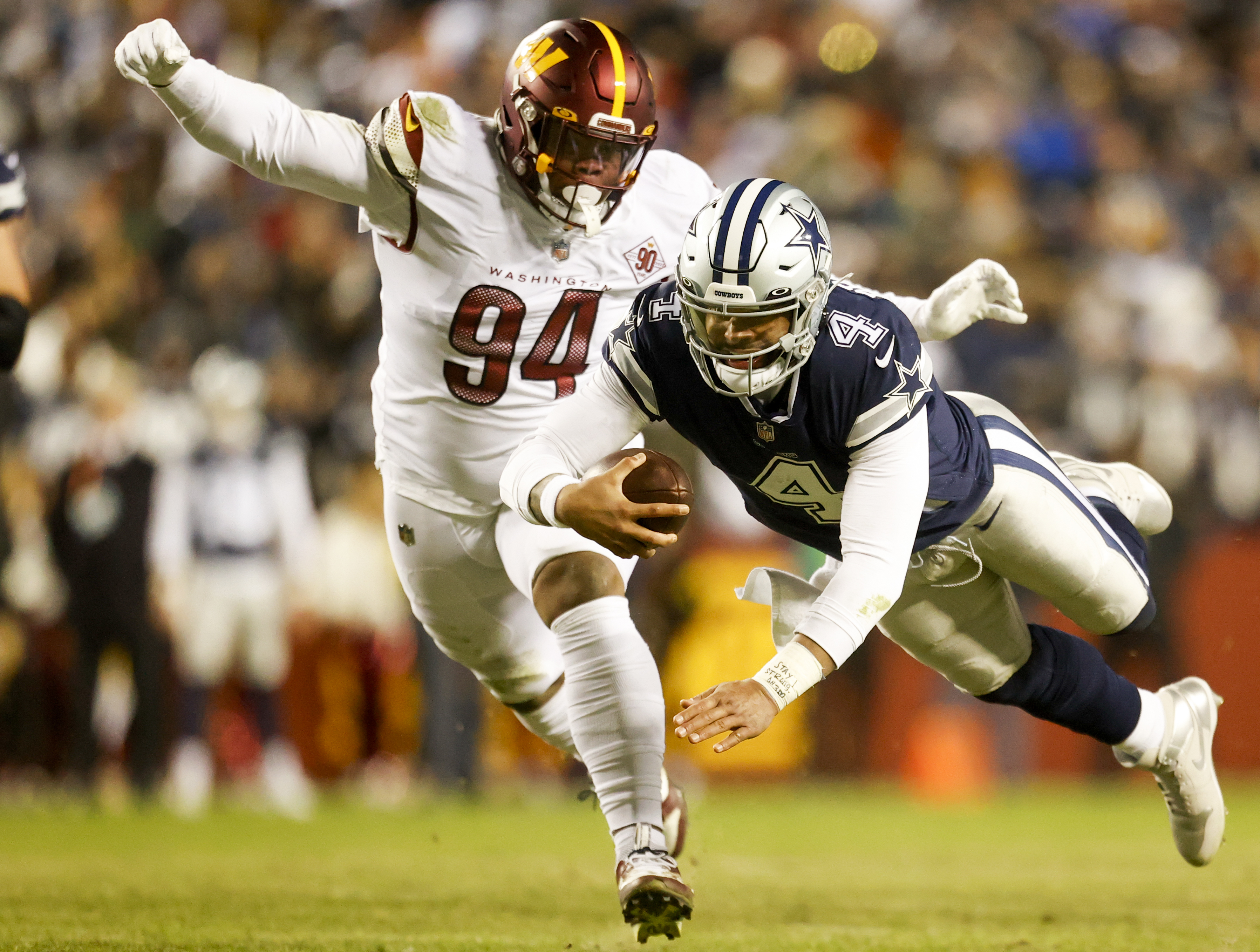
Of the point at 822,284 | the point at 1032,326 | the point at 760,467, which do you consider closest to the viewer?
the point at 822,284

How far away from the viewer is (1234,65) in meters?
11.1

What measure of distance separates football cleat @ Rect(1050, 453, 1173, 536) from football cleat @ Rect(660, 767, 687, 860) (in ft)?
4.47

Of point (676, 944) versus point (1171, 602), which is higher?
point (1171, 602)

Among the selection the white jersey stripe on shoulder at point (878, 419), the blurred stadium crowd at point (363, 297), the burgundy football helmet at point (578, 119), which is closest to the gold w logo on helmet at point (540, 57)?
the burgundy football helmet at point (578, 119)

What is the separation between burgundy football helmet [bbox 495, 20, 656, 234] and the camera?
3.78 meters

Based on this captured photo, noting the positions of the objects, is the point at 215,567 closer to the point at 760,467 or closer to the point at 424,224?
the point at 424,224

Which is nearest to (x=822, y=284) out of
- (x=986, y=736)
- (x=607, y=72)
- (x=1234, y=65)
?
(x=607, y=72)

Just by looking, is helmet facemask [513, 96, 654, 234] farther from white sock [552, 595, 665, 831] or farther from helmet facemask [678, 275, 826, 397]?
white sock [552, 595, 665, 831]

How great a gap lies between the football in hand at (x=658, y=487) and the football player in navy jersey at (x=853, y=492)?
4 cm

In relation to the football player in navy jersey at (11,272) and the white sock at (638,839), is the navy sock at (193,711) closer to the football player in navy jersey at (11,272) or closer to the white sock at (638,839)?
the football player in navy jersey at (11,272)

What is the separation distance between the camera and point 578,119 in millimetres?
3770

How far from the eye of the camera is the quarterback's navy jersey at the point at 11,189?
4.13 m

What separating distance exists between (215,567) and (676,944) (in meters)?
4.87

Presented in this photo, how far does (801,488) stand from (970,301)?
80 cm
